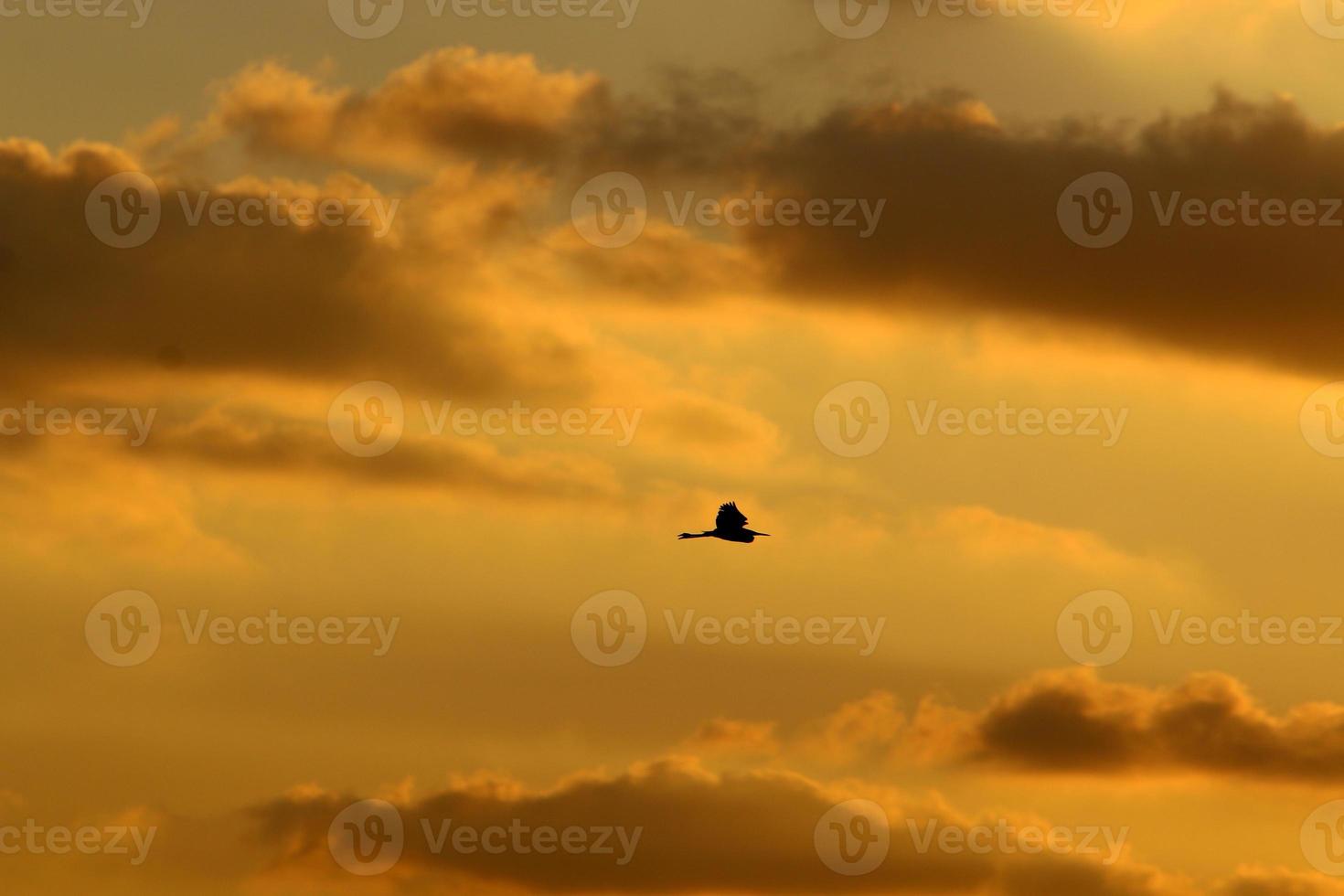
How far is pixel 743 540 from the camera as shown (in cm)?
17662

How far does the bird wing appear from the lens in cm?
17500

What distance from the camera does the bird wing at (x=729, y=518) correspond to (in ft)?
574

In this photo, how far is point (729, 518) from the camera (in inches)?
6895
